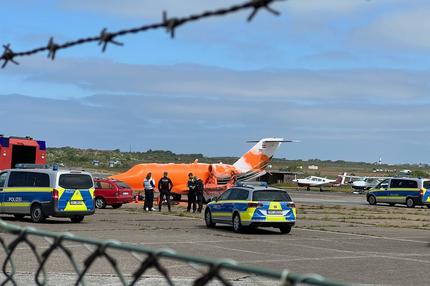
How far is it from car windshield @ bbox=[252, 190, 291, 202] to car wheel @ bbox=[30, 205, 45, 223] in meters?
7.07

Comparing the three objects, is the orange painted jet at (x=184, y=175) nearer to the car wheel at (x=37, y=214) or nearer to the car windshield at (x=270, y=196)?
the car wheel at (x=37, y=214)

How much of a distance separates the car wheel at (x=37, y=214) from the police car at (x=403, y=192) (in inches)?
1096

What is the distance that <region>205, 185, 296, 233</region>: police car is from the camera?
72.7ft

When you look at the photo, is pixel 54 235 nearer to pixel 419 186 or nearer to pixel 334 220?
pixel 334 220

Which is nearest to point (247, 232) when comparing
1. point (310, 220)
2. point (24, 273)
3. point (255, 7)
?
point (310, 220)

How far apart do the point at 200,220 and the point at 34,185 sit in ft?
22.8

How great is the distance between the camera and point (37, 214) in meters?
24.1

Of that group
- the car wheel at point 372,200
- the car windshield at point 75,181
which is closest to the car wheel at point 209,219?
the car windshield at point 75,181

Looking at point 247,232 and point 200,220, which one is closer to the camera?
point 247,232

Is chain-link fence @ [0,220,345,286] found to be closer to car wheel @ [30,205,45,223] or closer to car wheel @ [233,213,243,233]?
car wheel @ [30,205,45,223]

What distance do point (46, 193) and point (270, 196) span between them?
7.35 meters

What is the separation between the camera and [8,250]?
15.6ft

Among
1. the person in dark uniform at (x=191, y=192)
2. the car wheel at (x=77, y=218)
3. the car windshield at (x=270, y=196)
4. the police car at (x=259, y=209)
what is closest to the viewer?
the police car at (x=259, y=209)

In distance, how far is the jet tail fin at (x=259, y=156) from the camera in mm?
52750
